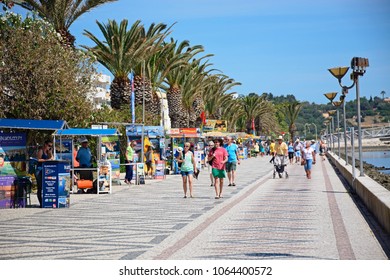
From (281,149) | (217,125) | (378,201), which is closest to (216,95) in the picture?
(217,125)

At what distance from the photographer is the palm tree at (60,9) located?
27.1 m

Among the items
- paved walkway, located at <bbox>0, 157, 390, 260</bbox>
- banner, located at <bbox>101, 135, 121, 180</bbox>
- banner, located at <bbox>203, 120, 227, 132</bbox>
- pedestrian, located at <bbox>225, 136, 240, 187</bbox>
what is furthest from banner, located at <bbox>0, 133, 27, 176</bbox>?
banner, located at <bbox>203, 120, 227, 132</bbox>

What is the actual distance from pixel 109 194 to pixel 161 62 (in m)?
24.1

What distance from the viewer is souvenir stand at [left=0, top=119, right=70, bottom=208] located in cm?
1745

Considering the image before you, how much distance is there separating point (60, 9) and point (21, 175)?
11.2 m

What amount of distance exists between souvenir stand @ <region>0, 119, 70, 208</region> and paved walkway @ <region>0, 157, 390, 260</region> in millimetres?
506

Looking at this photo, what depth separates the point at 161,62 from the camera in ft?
148

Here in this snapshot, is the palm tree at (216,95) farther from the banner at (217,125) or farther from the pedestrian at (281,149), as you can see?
the pedestrian at (281,149)

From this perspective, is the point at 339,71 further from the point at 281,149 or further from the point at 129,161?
the point at 129,161

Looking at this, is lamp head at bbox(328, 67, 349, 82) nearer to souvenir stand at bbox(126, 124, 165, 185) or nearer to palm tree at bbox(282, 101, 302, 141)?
souvenir stand at bbox(126, 124, 165, 185)

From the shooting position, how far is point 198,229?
12.2 metres

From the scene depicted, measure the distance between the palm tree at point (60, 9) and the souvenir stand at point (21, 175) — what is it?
1008 centimetres
